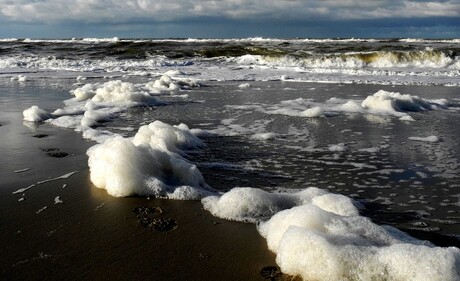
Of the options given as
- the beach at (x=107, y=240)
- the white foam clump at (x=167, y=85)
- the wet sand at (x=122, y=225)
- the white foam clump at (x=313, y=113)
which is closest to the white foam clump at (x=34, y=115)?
the wet sand at (x=122, y=225)

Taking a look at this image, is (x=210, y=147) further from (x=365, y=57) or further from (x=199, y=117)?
(x=365, y=57)

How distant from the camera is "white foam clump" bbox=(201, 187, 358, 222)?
373 cm

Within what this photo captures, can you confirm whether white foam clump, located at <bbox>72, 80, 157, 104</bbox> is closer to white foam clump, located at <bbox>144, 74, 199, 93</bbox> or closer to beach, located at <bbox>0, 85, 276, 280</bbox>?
white foam clump, located at <bbox>144, 74, 199, 93</bbox>

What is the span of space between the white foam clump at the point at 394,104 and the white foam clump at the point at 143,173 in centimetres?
578

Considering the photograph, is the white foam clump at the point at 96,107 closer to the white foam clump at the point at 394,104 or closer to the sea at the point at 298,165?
the sea at the point at 298,165

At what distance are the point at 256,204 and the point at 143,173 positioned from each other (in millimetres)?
1188

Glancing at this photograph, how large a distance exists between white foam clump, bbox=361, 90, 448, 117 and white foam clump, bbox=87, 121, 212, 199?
578cm

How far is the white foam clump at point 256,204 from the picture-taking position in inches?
147

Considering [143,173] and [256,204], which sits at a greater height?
[143,173]

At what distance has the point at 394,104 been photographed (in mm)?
9375

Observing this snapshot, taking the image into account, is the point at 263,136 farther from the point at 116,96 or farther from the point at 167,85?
the point at 167,85

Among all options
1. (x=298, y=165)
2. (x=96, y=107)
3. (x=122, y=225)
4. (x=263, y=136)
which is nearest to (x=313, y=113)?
(x=263, y=136)

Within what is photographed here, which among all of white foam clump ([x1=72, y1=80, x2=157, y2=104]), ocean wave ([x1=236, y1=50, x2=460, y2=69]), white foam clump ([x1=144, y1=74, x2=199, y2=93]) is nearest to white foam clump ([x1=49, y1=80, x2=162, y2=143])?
white foam clump ([x1=72, y1=80, x2=157, y2=104])

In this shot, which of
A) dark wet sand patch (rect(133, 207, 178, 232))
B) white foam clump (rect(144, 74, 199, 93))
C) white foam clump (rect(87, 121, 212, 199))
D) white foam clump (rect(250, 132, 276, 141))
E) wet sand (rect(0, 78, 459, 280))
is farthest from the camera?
white foam clump (rect(144, 74, 199, 93))
